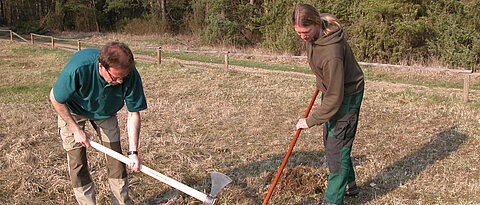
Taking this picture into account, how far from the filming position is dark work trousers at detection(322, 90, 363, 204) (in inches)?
131

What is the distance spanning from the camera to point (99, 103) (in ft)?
10.3

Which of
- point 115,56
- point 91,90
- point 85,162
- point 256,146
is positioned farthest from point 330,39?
point 256,146

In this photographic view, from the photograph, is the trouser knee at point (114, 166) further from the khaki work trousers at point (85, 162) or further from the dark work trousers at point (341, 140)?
the dark work trousers at point (341, 140)

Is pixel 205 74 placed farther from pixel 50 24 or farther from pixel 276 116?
pixel 50 24

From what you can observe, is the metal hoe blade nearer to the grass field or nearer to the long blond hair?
the grass field

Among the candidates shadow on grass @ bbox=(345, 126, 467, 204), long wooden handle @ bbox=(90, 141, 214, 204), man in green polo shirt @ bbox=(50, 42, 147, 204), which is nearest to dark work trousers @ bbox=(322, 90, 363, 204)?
shadow on grass @ bbox=(345, 126, 467, 204)

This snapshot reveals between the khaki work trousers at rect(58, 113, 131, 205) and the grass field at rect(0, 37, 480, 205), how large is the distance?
549 millimetres

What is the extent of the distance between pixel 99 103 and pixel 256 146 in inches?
119

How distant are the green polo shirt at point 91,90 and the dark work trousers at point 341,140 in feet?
5.72

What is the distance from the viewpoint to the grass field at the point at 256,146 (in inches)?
164

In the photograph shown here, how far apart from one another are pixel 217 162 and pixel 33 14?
41.5 metres

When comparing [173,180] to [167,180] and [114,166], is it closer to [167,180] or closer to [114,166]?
[167,180]

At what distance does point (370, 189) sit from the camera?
14.3 feet

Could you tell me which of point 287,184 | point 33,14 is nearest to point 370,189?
point 287,184
